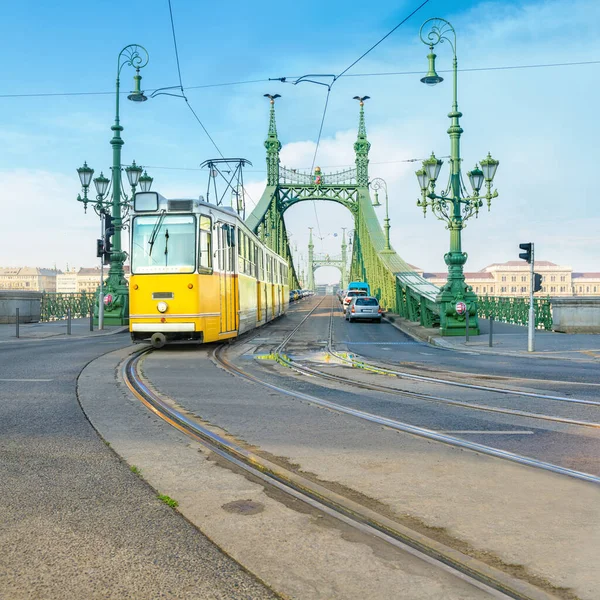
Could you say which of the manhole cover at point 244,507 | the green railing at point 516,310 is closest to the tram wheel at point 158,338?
the green railing at point 516,310

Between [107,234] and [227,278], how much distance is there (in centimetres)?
784

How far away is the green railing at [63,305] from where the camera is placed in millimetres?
28562

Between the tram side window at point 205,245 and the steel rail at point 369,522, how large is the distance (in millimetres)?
8107

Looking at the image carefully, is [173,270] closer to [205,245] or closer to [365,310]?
[205,245]

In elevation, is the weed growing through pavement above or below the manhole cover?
above

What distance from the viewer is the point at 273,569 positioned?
303cm

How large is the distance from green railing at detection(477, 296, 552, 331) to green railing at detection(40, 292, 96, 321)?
56.0 ft

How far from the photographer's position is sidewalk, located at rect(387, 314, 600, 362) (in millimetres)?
14984

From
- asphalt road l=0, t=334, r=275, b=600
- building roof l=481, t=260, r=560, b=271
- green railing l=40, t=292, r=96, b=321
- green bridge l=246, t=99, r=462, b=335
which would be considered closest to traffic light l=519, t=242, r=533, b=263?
asphalt road l=0, t=334, r=275, b=600

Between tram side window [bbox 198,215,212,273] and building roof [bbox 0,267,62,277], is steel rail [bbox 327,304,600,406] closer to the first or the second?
tram side window [bbox 198,215,212,273]

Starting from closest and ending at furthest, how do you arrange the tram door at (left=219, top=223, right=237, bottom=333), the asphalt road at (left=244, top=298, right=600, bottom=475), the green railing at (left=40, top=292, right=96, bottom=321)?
the asphalt road at (left=244, top=298, right=600, bottom=475) → the tram door at (left=219, top=223, right=237, bottom=333) → the green railing at (left=40, top=292, right=96, bottom=321)

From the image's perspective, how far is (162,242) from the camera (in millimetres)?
14250

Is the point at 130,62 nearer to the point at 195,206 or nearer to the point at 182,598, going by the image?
the point at 195,206

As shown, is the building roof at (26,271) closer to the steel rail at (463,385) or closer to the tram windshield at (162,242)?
the tram windshield at (162,242)
